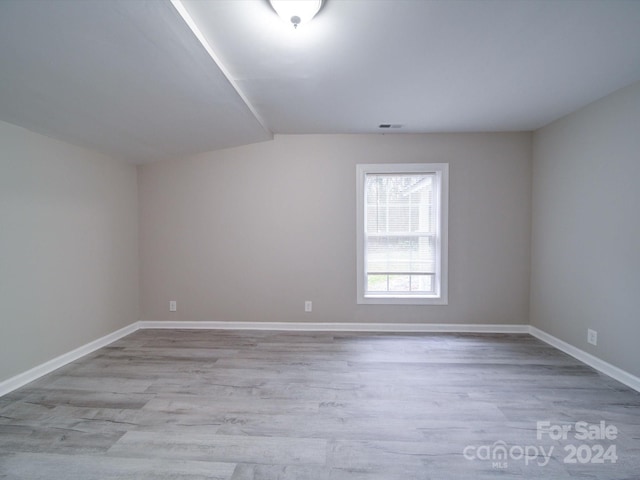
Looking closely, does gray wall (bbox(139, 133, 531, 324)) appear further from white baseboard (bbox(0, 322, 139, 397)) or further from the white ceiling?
the white ceiling

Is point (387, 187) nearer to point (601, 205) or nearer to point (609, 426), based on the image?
point (601, 205)

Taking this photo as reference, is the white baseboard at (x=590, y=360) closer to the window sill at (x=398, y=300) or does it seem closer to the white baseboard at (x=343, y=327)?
the white baseboard at (x=343, y=327)

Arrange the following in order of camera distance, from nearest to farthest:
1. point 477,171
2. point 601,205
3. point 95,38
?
1. point 95,38
2. point 601,205
3. point 477,171

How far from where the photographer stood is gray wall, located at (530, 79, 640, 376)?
86.3 inches

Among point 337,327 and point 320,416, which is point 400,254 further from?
point 320,416

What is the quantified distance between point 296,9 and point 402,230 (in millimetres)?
2550

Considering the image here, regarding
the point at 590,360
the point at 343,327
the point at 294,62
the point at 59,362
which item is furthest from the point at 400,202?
the point at 59,362

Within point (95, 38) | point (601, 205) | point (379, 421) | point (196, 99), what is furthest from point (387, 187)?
point (95, 38)

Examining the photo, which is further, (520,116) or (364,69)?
(520,116)

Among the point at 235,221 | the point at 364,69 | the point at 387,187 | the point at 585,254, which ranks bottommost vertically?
the point at 585,254

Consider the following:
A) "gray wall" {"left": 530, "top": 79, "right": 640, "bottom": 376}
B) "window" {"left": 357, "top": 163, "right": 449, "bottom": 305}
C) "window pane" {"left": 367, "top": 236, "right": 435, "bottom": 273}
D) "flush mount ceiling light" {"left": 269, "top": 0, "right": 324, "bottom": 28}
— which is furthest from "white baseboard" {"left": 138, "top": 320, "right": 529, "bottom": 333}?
"flush mount ceiling light" {"left": 269, "top": 0, "right": 324, "bottom": 28}

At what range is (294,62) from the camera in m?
1.90

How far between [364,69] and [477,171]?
7.00ft

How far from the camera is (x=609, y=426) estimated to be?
1729mm
